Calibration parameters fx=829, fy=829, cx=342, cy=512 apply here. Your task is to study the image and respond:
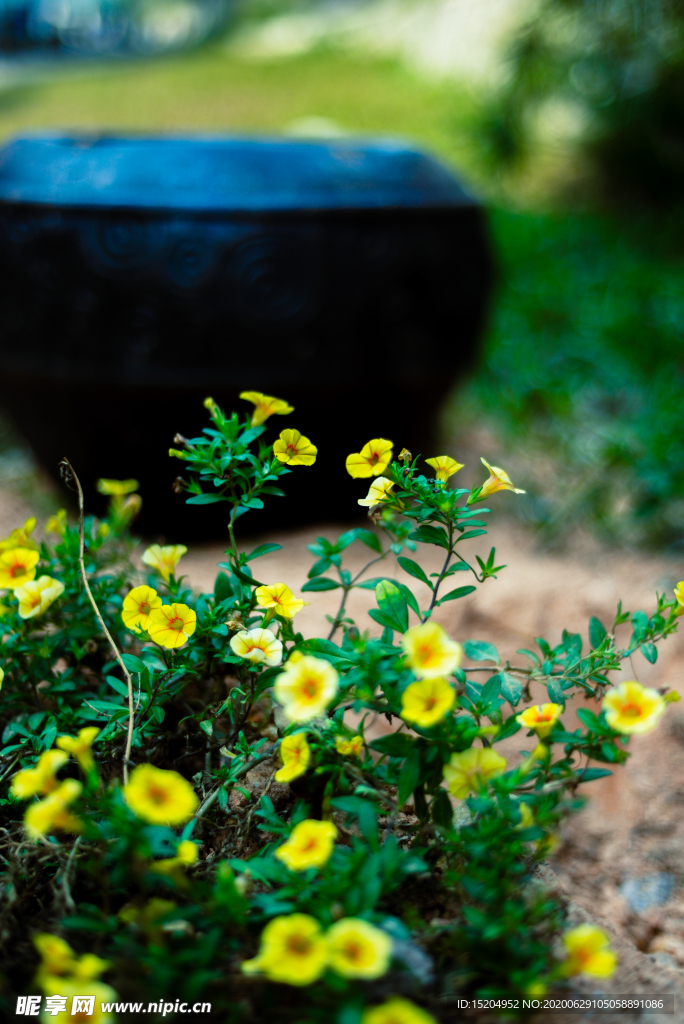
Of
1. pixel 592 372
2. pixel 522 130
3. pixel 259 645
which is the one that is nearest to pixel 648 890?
pixel 259 645

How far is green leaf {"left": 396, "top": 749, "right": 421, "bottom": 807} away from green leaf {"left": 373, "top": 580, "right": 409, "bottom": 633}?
0.13m

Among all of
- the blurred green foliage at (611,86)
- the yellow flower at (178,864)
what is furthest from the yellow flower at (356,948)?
the blurred green foliage at (611,86)

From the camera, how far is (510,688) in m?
0.81

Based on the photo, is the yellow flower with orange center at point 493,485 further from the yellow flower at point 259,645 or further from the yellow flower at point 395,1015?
the yellow flower at point 395,1015

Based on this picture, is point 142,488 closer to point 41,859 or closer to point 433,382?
point 433,382

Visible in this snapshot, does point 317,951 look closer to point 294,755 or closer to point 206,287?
A: point 294,755

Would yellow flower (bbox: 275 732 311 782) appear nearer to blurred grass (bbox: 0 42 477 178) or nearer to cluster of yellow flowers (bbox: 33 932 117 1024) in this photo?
cluster of yellow flowers (bbox: 33 932 117 1024)

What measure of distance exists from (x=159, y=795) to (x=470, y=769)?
28 centimetres

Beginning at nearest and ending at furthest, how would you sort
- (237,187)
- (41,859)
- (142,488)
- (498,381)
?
1. (41,859)
2. (237,187)
3. (142,488)
4. (498,381)

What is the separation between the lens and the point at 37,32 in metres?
5.04

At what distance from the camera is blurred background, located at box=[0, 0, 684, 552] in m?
2.62

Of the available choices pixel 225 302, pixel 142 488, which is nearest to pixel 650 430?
pixel 225 302

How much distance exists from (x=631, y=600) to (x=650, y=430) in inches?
38.8

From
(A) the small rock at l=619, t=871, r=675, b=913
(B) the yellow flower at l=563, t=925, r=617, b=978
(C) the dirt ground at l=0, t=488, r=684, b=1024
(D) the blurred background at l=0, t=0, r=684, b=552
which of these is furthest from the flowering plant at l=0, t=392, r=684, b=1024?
(D) the blurred background at l=0, t=0, r=684, b=552
